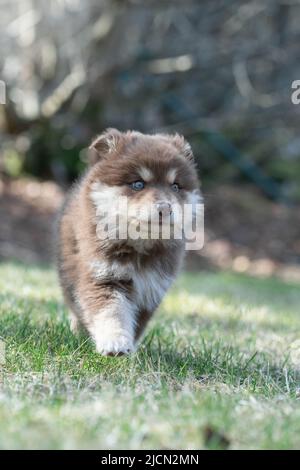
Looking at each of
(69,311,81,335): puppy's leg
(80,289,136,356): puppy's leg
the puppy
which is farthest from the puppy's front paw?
(69,311,81,335): puppy's leg

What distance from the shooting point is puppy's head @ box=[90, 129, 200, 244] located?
427 cm

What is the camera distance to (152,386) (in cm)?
365

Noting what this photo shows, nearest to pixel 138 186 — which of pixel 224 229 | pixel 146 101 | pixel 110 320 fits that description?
pixel 110 320

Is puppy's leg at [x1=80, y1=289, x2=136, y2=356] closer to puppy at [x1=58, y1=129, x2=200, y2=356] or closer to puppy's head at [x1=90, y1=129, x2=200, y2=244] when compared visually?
puppy at [x1=58, y1=129, x2=200, y2=356]

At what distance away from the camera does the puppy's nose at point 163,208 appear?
420 centimetres

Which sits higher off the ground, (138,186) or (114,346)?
(138,186)

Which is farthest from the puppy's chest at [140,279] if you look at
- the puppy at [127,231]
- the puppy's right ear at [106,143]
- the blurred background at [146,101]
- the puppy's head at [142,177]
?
the blurred background at [146,101]

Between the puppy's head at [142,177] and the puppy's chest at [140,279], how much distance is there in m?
0.29

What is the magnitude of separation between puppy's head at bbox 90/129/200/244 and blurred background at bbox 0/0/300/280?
718 cm

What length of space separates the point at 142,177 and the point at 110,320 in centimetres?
85

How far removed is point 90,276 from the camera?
4434mm

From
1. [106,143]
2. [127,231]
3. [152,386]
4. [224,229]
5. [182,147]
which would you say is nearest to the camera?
[152,386]

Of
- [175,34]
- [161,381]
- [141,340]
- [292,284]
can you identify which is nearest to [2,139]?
[175,34]

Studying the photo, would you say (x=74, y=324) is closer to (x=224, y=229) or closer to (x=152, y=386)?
(x=152, y=386)
